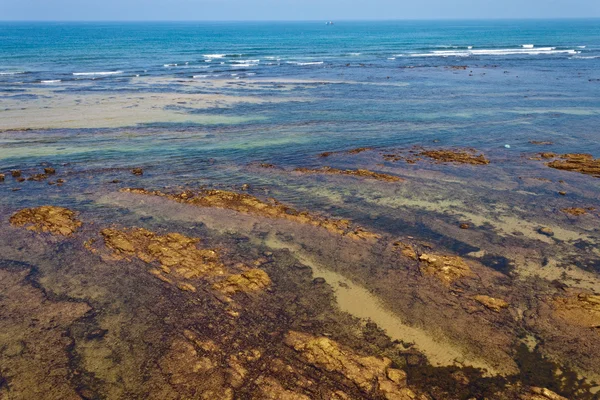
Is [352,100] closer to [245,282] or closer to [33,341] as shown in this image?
[245,282]

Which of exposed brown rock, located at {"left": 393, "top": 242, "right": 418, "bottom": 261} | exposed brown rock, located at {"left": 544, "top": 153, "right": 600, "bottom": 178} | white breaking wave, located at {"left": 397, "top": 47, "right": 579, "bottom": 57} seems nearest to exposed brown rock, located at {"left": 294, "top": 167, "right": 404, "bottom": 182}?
exposed brown rock, located at {"left": 393, "top": 242, "right": 418, "bottom": 261}

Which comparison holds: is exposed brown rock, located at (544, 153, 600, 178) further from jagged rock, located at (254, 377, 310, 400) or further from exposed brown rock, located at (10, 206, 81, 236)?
exposed brown rock, located at (10, 206, 81, 236)

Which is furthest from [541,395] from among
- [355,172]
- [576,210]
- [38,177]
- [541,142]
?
[541,142]

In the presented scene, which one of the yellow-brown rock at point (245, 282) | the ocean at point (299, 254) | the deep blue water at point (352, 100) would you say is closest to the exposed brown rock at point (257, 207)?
the ocean at point (299, 254)

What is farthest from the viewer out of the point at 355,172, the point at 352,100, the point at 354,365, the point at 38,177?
the point at 352,100

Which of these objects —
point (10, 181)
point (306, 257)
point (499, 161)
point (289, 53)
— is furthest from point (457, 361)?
point (289, 53)
